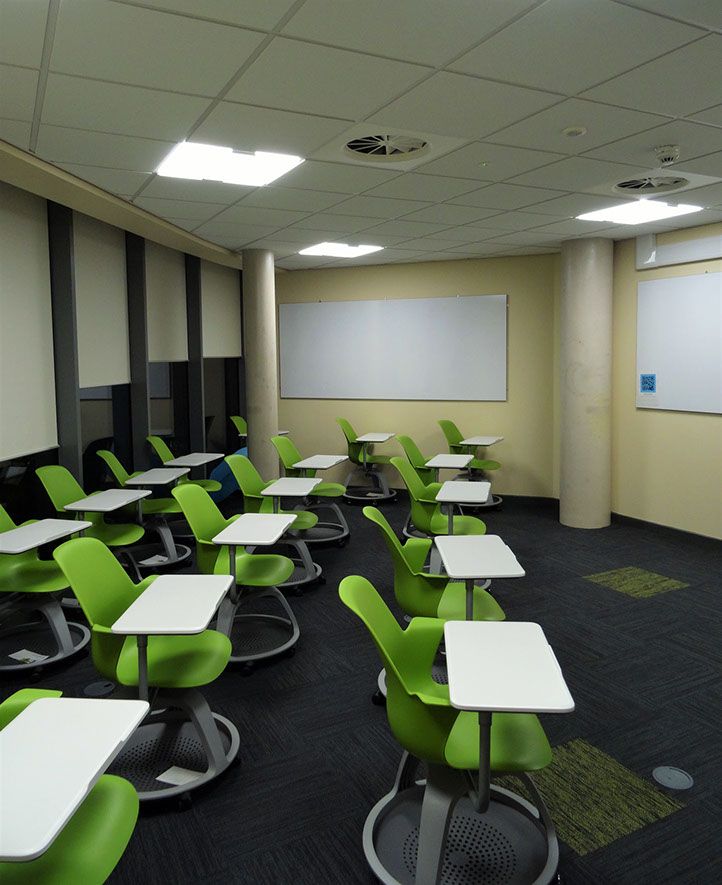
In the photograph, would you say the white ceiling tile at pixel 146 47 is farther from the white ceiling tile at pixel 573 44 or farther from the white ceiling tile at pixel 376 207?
the white ceiling tile at pixel 376 207

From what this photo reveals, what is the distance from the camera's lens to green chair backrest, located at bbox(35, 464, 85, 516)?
4.51 metres

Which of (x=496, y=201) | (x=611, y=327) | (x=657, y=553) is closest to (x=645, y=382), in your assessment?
(x=611, y=327)

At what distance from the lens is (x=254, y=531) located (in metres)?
3.68

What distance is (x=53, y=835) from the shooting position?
1373 millimetres

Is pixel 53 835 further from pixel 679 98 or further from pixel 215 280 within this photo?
pixel 215 280

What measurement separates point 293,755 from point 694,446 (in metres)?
4.82

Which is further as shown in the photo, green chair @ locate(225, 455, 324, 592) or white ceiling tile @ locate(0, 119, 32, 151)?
green chair @ locate(225, 455, 324, 592)

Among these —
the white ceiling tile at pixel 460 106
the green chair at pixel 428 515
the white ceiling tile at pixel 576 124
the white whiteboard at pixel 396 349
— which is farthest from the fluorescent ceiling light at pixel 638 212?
the green chair at pixel 428 515

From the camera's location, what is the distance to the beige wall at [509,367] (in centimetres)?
766

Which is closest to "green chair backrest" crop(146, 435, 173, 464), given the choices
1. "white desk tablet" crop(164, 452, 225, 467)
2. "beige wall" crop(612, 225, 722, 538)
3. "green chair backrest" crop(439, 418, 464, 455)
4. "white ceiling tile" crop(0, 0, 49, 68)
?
"white desk tablet" crop(164, 452, 225, 467)

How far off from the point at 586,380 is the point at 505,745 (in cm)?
517

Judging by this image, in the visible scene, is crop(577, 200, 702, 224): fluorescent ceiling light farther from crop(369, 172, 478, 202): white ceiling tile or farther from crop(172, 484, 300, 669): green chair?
crop(172, 484, 300, 669): green chair

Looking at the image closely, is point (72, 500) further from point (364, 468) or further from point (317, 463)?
point (364, 468)

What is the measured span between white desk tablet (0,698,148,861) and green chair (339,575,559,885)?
80 centimetres
